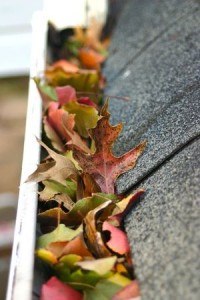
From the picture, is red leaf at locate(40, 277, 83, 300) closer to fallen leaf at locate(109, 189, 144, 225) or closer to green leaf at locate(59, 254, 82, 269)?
green leaf at locate(59, 254, 82, 269)

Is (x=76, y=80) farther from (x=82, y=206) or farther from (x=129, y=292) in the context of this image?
(x=129, y=292)

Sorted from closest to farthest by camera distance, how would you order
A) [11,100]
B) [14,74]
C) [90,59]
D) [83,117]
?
[83,117], [90,59], [14,74], [11,100]

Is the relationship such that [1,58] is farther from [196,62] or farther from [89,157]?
[89,157]

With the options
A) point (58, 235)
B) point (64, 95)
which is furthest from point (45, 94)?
point (58, 235)

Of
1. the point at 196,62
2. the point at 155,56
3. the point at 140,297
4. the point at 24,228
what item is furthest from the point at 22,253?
the point at 155,56

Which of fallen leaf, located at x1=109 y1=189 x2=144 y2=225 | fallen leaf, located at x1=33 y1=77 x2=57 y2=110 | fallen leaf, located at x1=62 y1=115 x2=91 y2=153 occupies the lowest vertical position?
fallen leaf, located at x1=109 y1=189 x2=144 y2=225

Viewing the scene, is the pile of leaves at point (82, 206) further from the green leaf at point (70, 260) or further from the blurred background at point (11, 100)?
the blurred background at point (11, 100)

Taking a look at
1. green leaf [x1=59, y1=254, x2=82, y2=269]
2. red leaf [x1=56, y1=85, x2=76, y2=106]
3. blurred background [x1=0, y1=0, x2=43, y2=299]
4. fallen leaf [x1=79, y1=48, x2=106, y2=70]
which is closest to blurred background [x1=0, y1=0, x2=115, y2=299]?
blurred background [x1=0, y1=0, x2=43, y2=299]
